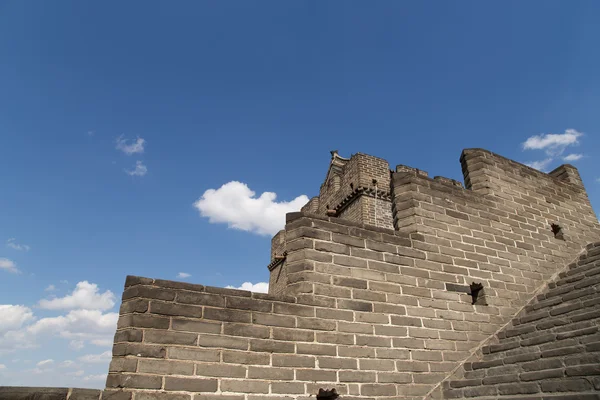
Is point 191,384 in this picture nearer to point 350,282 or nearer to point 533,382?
point 350,282

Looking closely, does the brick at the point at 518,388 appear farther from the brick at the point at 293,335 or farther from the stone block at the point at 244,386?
the stone block at the point at 244,386

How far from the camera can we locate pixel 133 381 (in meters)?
3.57

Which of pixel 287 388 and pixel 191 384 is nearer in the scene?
pixel 191 384

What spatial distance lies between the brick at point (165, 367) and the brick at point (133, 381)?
2.5 inches

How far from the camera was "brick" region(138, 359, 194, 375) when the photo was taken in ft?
12.0

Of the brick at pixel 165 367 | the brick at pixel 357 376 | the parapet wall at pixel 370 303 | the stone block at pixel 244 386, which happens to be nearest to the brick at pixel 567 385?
the parapet wall at pixel 370 303

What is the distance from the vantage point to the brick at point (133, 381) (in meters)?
3.53

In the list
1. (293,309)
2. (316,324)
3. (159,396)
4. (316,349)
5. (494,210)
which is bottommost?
(159,396)

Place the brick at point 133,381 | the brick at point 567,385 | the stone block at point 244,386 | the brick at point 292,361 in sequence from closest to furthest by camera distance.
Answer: the brick at point 133,381 < the brick at point 567,385 < the stone block at point 244,386 < the brick at point 292,361

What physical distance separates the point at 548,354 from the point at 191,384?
3.80 metres

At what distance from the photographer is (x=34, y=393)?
3.30 m

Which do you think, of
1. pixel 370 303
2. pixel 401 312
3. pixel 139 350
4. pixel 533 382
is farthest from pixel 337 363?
pixel 139 350

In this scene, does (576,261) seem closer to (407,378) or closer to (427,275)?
(427,275)

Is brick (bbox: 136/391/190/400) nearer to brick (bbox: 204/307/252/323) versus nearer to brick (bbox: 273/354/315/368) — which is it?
brick (bbox: 204/307/252/323)
